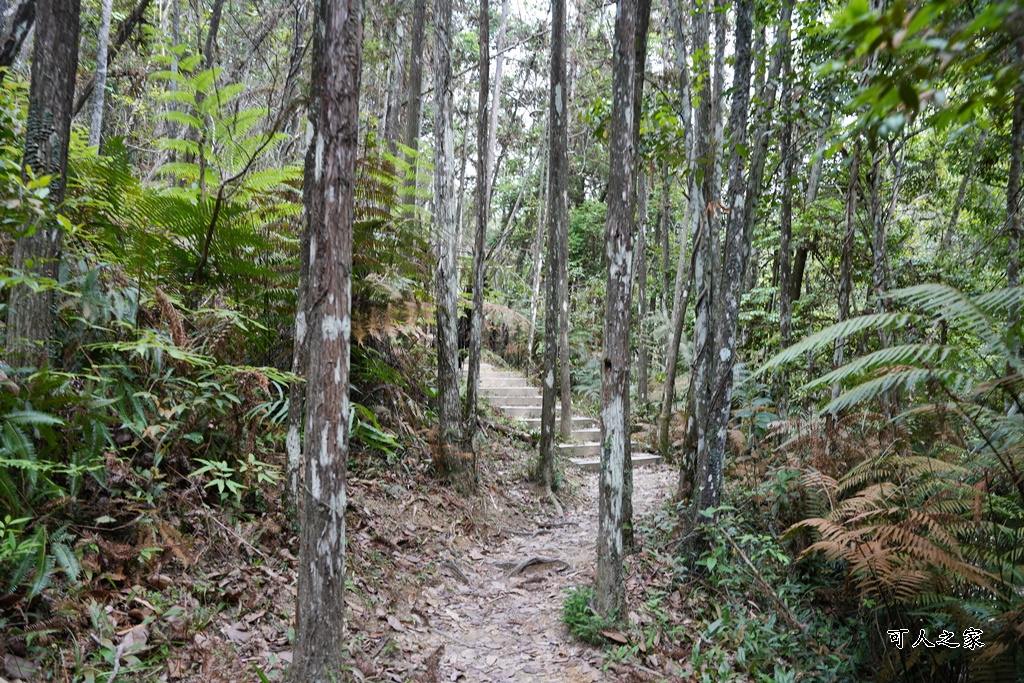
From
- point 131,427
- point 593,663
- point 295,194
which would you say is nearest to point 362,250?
point 295,194

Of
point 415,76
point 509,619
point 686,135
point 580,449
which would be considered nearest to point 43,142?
point 509,619

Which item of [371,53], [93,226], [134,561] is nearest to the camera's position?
[134,561]

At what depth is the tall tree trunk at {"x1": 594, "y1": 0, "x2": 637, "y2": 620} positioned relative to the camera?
459cm

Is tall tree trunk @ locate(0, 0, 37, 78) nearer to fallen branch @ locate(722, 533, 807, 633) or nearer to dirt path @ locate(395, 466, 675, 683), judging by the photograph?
dirt path @ locate(395, 466, 675, 683)

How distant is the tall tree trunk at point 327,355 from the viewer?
3094mm

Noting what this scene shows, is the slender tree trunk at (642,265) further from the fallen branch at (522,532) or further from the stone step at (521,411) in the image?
the fallen branch at (522,532)

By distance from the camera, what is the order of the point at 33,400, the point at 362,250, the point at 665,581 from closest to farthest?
the point at 33,400 < the point at 665,581 < the point at 362,250

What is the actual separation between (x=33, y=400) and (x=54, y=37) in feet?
7.17

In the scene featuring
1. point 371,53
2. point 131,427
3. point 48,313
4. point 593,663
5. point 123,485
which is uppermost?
point 371,53

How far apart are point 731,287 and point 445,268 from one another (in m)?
3.27

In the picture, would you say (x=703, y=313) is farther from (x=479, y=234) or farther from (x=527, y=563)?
(x=527, y=563)

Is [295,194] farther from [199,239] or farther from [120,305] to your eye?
[120,305]

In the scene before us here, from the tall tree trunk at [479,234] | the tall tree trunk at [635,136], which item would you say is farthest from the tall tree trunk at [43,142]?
the tall tree trunk at [479,234]

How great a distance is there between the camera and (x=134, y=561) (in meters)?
3.45
